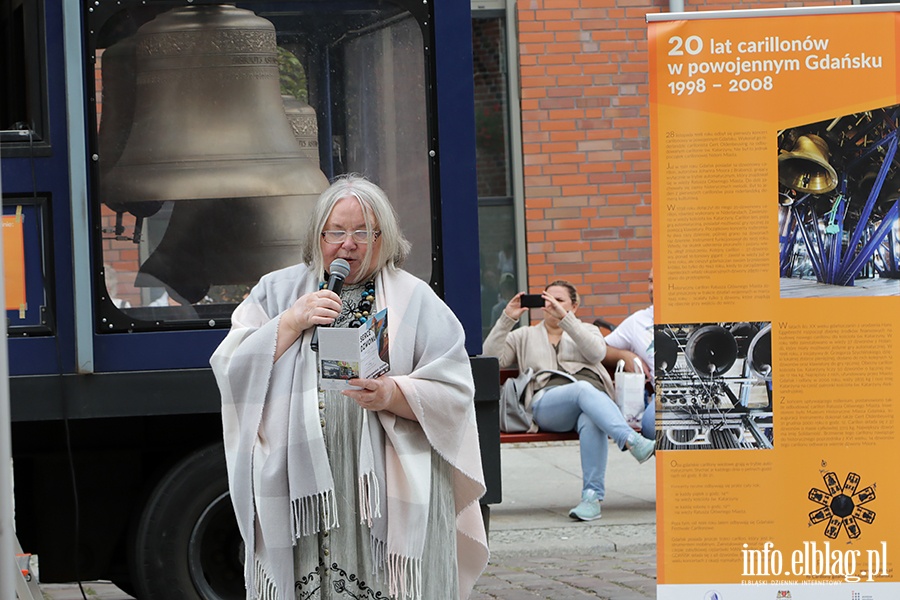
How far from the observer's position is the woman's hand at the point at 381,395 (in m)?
3.35

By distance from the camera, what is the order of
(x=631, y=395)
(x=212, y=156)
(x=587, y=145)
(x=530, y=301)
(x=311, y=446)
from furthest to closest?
(x=587, y=145) → (x=631, y=395) → (x=530, y=301) → (x=212, y=156) → (x=311, y=446)

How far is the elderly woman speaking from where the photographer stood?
3.51 meters

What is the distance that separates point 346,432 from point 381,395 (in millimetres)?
221

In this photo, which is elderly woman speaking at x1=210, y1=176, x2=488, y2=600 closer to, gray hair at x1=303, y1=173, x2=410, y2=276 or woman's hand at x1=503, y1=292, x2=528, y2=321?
gray hair at x1=303, y1=173, x2=410, y2=276

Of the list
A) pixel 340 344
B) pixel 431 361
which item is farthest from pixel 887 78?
pixel 340 344

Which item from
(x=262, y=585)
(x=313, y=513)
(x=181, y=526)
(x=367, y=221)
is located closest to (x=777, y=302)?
(x=367, y=221)

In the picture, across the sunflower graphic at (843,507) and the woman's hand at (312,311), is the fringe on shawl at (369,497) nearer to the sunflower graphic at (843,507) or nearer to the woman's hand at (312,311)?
the woman's hand at (312,311)

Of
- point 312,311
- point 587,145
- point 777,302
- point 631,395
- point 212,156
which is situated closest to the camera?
point 312,311

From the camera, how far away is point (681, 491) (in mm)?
4816

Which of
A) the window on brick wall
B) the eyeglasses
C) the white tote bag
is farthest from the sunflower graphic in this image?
the window on brick wall

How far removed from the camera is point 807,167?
4.78 m

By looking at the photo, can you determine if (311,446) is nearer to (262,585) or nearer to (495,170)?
(262,585)

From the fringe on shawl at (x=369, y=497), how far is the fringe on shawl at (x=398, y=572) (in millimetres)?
83

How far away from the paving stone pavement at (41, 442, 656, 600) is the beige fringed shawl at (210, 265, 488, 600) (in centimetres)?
260
